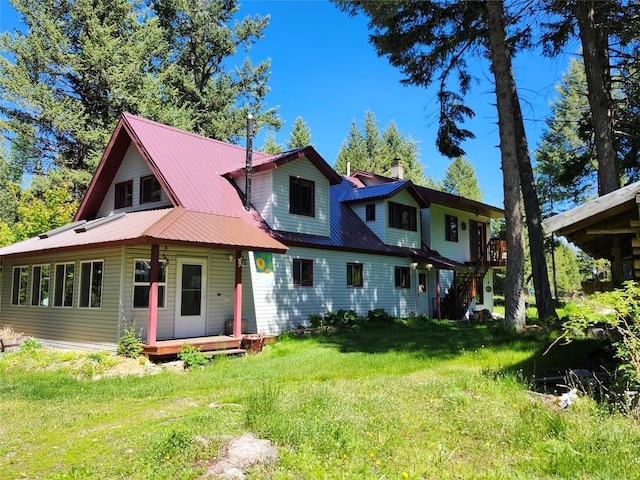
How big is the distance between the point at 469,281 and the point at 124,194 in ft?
51.8

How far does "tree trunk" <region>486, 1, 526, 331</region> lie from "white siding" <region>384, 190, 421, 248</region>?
7737 mm

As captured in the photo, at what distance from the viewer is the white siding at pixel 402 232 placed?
66.0 ft

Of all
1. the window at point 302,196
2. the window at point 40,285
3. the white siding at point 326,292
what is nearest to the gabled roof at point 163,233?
the window at point 40,285

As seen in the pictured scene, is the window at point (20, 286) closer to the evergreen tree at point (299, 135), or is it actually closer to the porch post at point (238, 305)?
the porch post at point (238, 305)

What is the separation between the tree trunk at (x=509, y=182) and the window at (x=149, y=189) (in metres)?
10.5

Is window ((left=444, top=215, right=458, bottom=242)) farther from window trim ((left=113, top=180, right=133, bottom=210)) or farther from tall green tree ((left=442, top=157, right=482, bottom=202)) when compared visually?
tall green tree ((left=442, top=157, right=482, bottom=202))

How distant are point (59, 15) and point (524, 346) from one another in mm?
30287

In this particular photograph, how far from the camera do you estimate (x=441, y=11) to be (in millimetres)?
14578

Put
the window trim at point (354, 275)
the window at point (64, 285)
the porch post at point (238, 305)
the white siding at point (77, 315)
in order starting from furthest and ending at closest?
the window trim at point (354, 275) → the window at point (64, 285) → the porch post at point (238, 305) → the white siding at point (77, 315)

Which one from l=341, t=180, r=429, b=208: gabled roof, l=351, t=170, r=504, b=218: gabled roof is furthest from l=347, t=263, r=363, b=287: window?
l=351, t=170, r=504, b=218: gabled roof

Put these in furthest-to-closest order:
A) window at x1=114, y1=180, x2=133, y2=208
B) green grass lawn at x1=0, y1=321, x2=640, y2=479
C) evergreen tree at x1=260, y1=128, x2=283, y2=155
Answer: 1. evergreen tree at x1=260, y1=128, x2=283, y2=155
2. window at x1=114, y1=180, x2=133, y2=208
3. green grass lawn at x1=0, y1=321, x2=640, y2=479

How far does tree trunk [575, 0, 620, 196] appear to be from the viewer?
501 inches

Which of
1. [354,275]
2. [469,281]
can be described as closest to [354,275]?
[354,275]

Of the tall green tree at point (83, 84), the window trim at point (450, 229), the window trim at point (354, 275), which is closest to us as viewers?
the window trim at point (354, 275)
